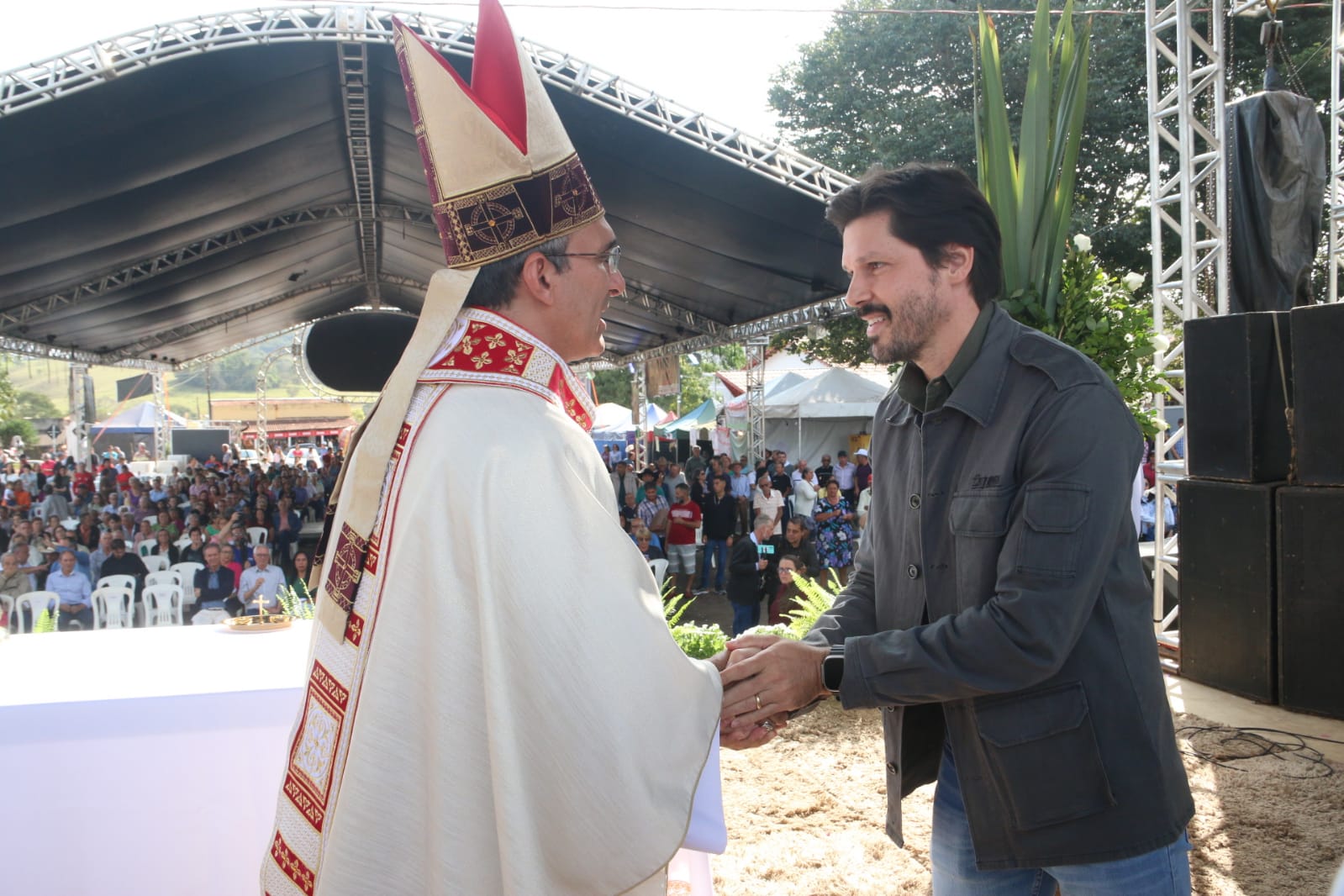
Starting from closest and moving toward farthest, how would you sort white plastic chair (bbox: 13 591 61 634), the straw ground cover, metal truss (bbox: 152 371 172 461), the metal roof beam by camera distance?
1. the straw ground cover
2. white plastic chair (bbox: 13 591 61 634)
3. the metal roof beam
4. metal truss (bbox: 152 371 172 461)

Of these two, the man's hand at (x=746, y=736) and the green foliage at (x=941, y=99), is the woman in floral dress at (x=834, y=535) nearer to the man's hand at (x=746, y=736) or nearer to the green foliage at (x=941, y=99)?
the green foliage at (x=941, y=99)

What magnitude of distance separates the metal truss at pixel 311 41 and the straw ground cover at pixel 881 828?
18.1 feet

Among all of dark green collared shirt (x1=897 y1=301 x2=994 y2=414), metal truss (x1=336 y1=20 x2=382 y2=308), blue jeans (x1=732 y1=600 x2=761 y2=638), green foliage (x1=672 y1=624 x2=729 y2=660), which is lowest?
blue jeans (x1=732 y1=600 x2=761 y2=638)

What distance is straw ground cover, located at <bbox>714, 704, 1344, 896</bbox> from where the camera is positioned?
11.8 ft

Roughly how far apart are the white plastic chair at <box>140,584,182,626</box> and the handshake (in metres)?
7.79

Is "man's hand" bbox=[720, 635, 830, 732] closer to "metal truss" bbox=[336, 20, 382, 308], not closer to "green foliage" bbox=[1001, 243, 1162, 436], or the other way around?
"green foliage" bbox=[1001, 243, 1162, 436]

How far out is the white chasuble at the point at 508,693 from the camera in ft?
4.40

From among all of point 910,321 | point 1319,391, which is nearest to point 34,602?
point 910,321

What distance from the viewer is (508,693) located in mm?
1340

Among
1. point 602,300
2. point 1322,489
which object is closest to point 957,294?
point 602,300

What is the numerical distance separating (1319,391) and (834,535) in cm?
490

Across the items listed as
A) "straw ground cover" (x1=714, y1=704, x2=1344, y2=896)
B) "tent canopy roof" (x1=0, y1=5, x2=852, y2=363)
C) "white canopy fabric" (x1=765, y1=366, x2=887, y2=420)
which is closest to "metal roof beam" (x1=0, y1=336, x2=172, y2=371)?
"tent canopy roof" (x1=0, y1=5, x2=852, y2=363)

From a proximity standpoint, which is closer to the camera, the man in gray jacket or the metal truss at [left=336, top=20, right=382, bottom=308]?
the man in gray jacket

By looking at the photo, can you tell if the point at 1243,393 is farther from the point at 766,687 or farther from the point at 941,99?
the point at 941,99
